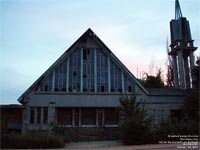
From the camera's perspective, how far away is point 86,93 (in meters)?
24.2

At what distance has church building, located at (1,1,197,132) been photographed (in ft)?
78.1

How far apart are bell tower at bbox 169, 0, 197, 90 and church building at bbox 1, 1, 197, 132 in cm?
319

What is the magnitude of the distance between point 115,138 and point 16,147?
8.84 m

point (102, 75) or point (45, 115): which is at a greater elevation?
point (102, 75)

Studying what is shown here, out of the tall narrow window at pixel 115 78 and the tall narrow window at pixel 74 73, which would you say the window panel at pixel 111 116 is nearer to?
the tall narrow window at pixel 115 78

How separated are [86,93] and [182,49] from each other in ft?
38.4

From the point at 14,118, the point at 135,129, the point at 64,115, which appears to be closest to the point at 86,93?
the point at 64,115

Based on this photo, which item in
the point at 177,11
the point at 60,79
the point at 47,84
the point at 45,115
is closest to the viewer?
Answer: the point at 45,115

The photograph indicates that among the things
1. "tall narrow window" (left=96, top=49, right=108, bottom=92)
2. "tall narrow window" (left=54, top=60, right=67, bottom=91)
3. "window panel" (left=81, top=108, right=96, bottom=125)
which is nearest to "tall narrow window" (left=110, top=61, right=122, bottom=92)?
"tall narrow window" (left=96, top=49, right=108, bottom=92)

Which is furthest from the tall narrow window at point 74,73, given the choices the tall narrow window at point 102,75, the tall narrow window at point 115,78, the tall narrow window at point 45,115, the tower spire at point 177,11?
the tower spire at point 177,11

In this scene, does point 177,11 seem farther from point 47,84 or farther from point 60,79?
point 47,84

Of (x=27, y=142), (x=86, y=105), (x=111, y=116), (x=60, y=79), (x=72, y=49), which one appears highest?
(x=72, y=49)

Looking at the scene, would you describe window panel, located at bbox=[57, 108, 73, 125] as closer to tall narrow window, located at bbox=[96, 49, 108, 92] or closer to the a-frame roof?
the a-frame roof

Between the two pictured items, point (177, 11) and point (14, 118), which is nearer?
point (14, 118)
